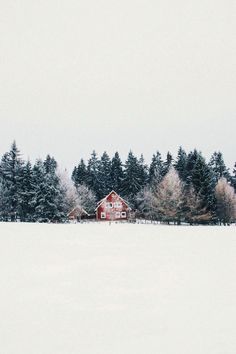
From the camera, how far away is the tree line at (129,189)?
193 feet

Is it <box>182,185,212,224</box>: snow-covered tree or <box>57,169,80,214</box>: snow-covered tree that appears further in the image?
<box>57,169,80,214</box>: snow-covered tree

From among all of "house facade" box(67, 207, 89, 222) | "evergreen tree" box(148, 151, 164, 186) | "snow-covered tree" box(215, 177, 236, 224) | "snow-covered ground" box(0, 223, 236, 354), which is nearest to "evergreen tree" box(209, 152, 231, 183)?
"evergreen tree" box(148, 151, 164, 186)

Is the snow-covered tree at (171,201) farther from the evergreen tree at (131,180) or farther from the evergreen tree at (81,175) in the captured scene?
the evergreen tree at (81,175)

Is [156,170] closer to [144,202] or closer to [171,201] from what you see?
[144,202]

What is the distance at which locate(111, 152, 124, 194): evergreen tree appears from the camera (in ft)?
282

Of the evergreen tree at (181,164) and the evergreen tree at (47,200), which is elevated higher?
the evergreen tree at (181,164)

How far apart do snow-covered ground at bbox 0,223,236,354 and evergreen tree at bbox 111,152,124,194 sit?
7042 cm

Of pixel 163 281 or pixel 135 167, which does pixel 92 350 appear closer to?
pixel 163 281

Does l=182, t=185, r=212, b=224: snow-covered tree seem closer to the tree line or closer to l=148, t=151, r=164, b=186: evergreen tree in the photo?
the tree line

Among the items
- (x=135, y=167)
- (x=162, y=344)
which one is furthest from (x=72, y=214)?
(x=162, y=344)

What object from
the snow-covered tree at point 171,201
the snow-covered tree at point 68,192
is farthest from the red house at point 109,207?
the snow-covered tree at point 171,201

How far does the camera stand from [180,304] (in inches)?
346

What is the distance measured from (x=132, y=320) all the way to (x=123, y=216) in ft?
240

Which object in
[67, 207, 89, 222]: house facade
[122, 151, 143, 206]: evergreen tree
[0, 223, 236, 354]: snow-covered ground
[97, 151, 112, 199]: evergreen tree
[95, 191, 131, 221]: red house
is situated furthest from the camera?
[97, 151, 112, 199]: evergreen tree
